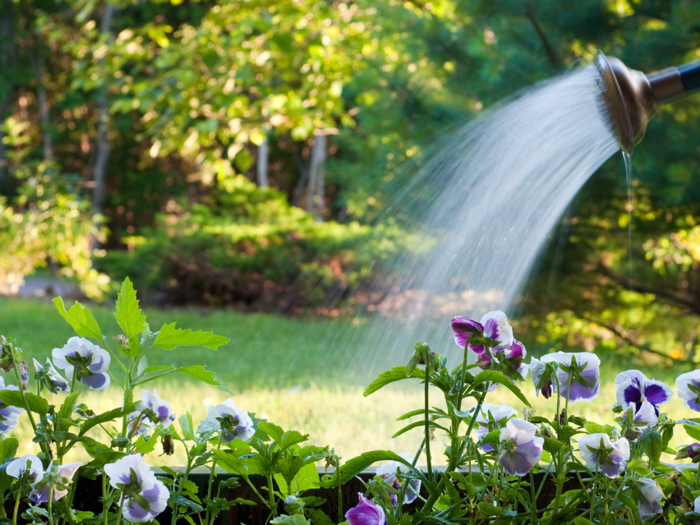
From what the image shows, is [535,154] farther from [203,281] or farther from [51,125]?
[51,125]

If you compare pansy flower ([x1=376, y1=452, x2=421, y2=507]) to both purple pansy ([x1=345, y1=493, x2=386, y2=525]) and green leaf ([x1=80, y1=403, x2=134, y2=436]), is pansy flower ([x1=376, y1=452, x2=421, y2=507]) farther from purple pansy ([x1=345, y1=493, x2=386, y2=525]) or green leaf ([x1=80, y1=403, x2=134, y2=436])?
green leaf ([x1=80, y1=403, x2=134, y2=436])

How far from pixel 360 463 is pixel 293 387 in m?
2.47

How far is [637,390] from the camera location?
0.76 meters

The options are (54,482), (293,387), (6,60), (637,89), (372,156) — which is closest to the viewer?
(54,482)

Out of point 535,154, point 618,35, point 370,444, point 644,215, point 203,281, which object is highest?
point 618,35

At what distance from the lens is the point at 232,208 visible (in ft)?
27.4

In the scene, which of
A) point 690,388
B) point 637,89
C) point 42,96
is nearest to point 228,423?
point 690,388

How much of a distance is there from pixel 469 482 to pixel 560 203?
1157mm

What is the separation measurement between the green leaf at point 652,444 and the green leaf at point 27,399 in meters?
0.59

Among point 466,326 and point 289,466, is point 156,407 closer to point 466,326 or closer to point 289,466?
point 289,466

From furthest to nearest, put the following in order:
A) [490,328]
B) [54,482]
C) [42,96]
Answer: [42,96] → [490,328] → [54,482]

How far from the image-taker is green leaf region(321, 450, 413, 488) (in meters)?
0.67

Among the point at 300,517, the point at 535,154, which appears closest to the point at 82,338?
the point at 300,517

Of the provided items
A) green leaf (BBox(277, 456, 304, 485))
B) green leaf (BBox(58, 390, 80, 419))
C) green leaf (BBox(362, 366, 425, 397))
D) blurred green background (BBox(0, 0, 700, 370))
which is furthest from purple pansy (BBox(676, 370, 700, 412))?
blurred green background (BBox(0, 0, 700, 370))
